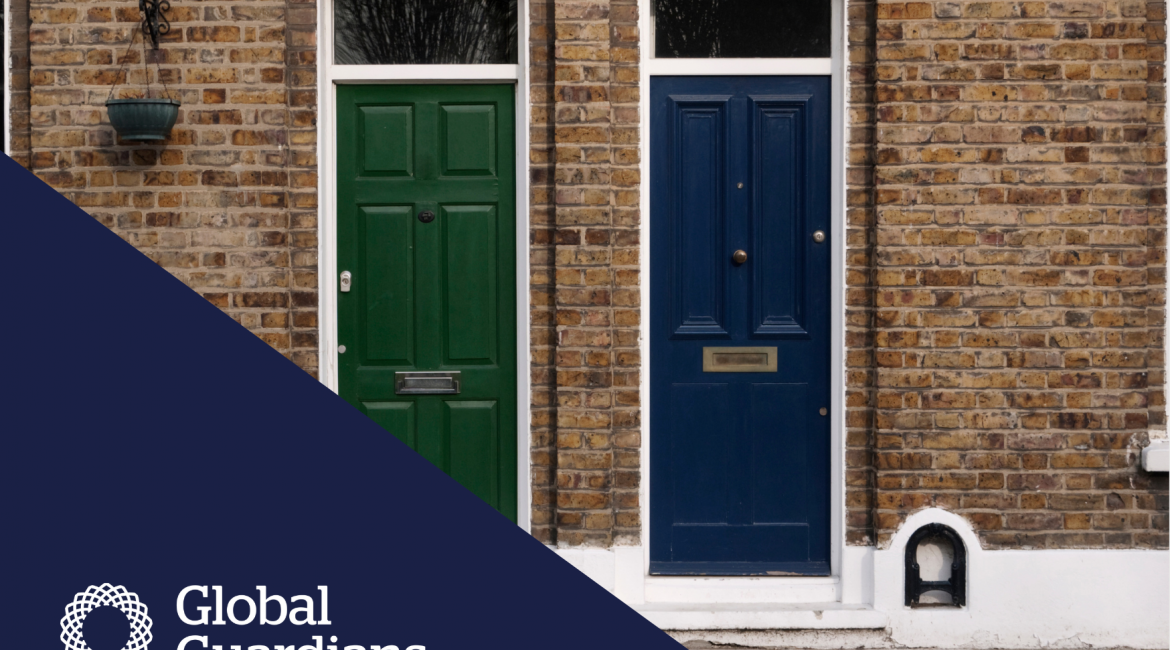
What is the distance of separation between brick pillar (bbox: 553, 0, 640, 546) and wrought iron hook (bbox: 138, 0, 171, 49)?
1737mm

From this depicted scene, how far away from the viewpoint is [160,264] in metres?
4.78

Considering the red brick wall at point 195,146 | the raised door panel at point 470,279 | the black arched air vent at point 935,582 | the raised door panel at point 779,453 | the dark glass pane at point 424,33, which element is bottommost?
the black arched air vent at point 935,582

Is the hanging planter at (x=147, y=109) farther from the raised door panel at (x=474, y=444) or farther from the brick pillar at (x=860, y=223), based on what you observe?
the brick pillar at (x=860, y=223)

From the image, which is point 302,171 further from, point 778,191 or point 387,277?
point 778,191

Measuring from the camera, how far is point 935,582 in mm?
4840

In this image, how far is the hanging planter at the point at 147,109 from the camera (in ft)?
15.1

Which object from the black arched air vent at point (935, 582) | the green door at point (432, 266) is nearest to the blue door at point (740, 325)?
the black arched air vent at point (935, 582)

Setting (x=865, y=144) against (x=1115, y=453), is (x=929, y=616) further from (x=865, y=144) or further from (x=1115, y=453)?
(x=865, y=144)

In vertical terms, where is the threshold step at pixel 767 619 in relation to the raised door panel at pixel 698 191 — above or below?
below

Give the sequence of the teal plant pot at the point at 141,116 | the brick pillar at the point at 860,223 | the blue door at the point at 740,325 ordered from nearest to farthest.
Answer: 1. the teal plant pot at the point at 141,116
2. the brick pillar at the point at 860,223
3. the blue door at the point at 740,325

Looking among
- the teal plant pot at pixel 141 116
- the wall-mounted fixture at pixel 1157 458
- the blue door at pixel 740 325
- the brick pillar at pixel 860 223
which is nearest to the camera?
the teal plant pot at pixel 141 116

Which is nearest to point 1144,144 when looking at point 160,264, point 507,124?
point 507,124

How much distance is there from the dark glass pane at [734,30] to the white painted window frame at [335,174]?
676 millimetres

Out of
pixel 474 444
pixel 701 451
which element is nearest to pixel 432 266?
pixel 474 444
